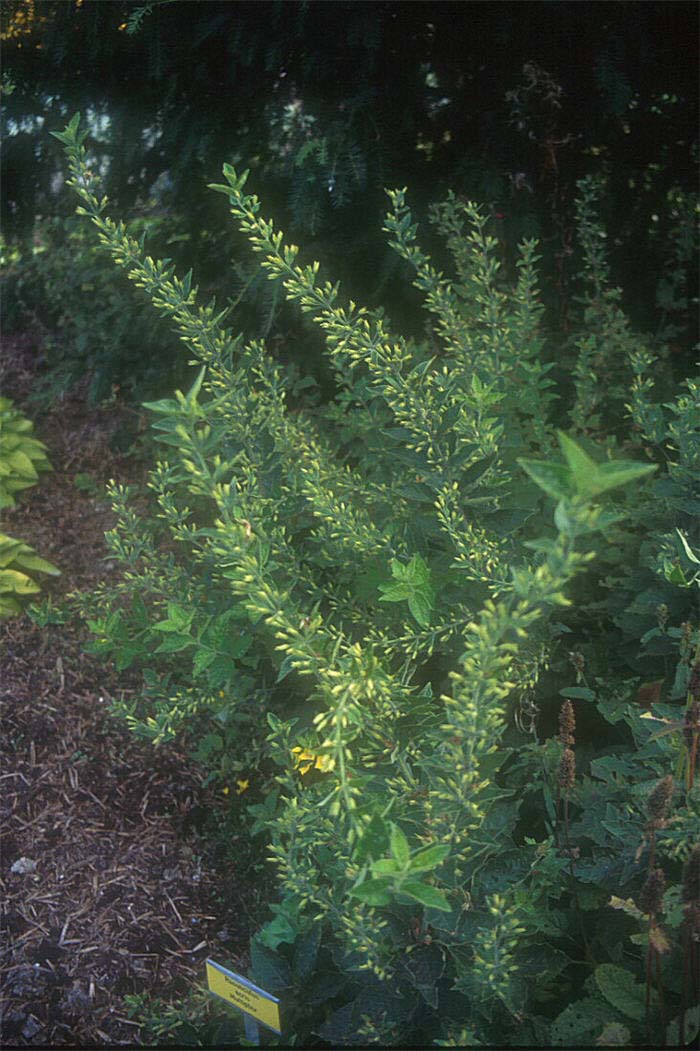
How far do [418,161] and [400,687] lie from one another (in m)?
1.99

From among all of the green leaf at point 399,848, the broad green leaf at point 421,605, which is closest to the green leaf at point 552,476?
the green leaf at point 399,848

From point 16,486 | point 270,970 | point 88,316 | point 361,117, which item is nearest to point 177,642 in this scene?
point 270,970

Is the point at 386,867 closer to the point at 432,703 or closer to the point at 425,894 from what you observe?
the point at 425,894

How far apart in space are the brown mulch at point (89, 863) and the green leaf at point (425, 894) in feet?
3.65

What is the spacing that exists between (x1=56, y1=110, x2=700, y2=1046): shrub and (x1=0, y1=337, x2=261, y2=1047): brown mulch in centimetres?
45

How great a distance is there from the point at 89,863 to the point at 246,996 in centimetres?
92

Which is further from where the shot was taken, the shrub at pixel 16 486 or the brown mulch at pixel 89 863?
the shrub at pixel 16 486

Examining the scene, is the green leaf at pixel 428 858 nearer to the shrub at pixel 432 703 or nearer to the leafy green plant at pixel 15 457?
the shrub at pixel 432 703

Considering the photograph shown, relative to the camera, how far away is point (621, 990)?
4.76 ft

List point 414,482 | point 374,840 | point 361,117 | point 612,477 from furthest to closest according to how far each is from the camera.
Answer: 1. point 361,117
2. point 414,482
3. point 374,840
4. point 612,477

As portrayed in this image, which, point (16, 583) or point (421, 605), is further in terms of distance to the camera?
point (16, 583)

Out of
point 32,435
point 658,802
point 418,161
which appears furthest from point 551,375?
point 32,435

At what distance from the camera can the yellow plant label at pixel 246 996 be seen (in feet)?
5.24

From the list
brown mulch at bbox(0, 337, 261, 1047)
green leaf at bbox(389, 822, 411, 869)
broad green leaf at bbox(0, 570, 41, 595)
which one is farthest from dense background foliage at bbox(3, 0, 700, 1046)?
broad green leaf at bbox(0, 570, 41, 595)
